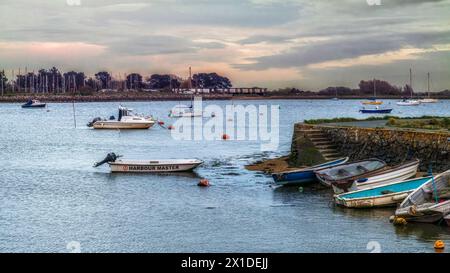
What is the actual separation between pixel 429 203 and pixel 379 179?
14.3ft

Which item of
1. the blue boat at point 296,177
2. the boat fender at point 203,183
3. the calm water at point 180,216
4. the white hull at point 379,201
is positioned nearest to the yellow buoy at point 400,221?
the calm water at point 180,216

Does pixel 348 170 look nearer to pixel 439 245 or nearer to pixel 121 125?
Answer: pixel 439 245

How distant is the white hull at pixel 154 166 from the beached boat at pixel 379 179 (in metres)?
11.9

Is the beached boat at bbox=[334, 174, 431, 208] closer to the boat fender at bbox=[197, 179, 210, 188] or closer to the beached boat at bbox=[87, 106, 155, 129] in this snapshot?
the boat fender at bbox=[197, 179, 210, 188]

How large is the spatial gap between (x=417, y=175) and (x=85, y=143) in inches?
1568

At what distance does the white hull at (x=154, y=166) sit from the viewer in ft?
118

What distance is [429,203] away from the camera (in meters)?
21.7

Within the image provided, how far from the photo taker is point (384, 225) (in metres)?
21.4

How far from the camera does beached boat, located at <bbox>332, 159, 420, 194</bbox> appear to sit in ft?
82.8

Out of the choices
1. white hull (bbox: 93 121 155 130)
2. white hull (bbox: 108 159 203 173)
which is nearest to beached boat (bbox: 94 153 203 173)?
white hull (bbox: 108 159 203 173)

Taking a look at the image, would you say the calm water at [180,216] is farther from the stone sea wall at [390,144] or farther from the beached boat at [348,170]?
the stone sea wall at [390,144]
